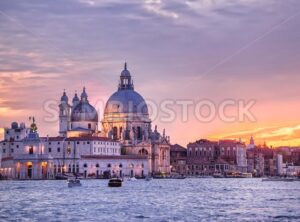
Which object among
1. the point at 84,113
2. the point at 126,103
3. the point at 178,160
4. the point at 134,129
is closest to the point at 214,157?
the point at 178,160

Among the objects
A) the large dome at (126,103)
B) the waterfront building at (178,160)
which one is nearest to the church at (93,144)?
the large dome at (126,103)

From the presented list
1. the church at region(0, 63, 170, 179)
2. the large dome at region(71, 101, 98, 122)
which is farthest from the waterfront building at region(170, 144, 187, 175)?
the large dome at region(71, 101, 98, 122)

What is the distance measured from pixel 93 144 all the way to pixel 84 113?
53.2 feet

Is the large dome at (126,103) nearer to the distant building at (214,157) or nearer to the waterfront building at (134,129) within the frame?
the waterfront building at (134,129)

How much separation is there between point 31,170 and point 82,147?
43.4 feet

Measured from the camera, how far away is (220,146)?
16938 cm

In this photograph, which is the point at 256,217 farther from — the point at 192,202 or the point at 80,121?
the point at 80,121

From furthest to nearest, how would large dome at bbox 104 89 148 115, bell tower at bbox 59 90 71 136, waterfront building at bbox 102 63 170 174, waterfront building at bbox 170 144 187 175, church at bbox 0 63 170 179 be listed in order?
waterfront building at bbox 170 144 187 175, bell tower at bbox 59 90 71 136, large dome at bbox 104 89 148 115, waterfront building at bbox 102 63 170 174, church at bbox 0 63 170 179

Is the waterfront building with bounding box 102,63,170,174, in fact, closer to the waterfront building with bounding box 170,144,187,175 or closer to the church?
the church

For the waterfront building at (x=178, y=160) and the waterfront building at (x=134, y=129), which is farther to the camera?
the waterfront building at (x=178, y=160)

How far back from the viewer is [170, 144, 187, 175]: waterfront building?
160000 millimetres

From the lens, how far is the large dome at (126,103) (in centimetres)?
14325

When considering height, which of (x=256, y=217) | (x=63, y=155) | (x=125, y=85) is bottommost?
(x=256, y=217)

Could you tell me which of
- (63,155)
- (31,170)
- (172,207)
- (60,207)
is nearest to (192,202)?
(172,207)
